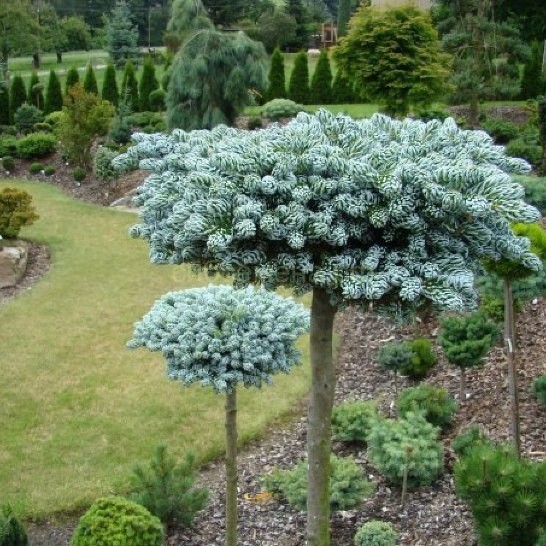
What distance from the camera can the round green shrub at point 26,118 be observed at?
1911 cm

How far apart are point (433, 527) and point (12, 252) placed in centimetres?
741

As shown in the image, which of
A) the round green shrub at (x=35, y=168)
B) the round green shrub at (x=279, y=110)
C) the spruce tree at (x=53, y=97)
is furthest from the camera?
the spruce tree at (x=53, y=97)

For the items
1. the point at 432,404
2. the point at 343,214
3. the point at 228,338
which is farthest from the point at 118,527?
the point at 432,404

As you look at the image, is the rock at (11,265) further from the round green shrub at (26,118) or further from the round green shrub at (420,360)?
the round green shrub at (26,118)

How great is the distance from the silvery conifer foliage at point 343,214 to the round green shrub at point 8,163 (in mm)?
13907

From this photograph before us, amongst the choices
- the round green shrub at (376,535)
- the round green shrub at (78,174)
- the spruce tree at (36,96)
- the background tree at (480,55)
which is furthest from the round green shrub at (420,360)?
the spruce tree at (36,96)

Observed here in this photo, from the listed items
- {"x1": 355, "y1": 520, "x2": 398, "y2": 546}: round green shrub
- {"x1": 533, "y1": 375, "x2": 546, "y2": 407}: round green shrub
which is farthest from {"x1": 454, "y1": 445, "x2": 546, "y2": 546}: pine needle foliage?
{"x1": 533, "y1": 375, "x2": 546, "y2": 407}: round green shrub

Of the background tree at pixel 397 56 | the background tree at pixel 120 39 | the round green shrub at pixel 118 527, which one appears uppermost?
the background tree at pixel 120 39

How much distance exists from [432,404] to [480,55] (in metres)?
12.4

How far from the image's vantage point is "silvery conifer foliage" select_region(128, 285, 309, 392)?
4437mm

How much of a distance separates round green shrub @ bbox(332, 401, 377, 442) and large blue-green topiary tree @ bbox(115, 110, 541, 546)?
2631 millimetres

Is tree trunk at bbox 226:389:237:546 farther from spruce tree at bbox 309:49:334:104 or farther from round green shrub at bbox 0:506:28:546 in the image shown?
spruce tree at bbox 309:49:334:104

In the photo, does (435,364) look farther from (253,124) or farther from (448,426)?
(253,124)

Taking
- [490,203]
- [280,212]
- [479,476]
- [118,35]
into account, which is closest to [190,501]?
[479,476]
